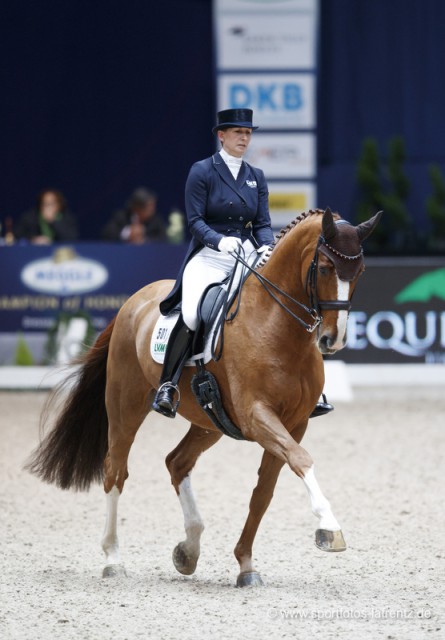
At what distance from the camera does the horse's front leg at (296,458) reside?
4.28m

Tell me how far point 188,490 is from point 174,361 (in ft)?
2.13

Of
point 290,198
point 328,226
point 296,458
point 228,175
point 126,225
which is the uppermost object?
point 228,175

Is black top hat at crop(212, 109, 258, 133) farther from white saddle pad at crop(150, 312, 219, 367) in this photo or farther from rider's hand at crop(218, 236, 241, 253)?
white saddle pad at crop(150, 312, 219, 367)

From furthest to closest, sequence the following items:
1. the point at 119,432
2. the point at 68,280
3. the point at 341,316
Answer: the point at 68,280 < the point at 119,432 < the point at 341,316

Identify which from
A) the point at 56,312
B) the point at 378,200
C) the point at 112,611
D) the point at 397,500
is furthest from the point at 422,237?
the point at 112,611

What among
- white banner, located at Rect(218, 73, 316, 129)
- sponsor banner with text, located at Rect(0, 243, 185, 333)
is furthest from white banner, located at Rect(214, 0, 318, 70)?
sponsor banner with text, located at Rect(0, 243, 185, 333)

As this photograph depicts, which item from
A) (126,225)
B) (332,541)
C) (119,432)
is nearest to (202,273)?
(119,432)

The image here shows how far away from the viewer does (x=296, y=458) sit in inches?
176

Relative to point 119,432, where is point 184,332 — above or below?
above

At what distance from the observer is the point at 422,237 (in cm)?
1620

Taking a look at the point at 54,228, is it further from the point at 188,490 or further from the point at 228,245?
the point at 228,245

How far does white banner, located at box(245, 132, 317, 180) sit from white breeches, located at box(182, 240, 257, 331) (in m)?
10.1

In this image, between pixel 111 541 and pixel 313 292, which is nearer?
pixel 313 292

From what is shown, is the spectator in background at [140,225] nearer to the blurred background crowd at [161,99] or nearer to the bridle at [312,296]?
the blurred background crowd at [161,99]
